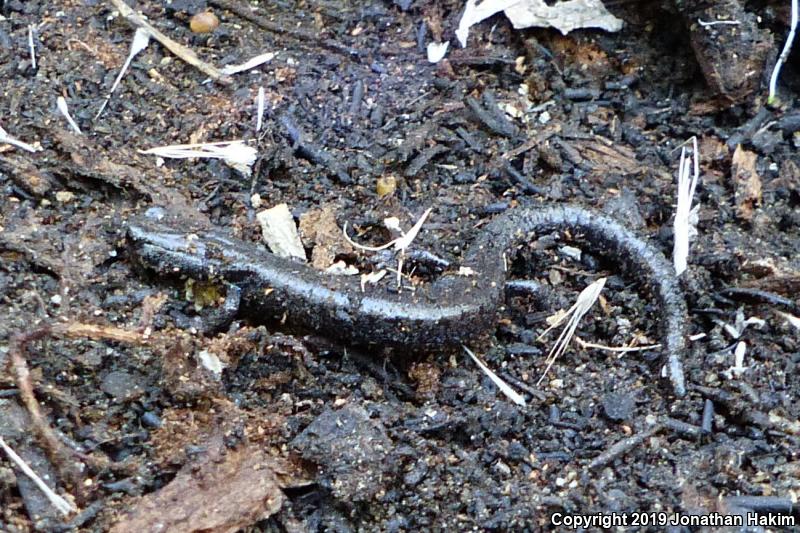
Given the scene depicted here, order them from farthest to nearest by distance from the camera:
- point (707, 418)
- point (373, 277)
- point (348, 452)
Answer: point (373, 277)
point (707, 418)
point (348, 452)

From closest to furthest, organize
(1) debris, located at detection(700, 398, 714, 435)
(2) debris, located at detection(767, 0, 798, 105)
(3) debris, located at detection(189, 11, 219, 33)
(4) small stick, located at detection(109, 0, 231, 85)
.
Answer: (1) debris, located at detection(700, 398, 714, 435), (2) debris, located at detection(767, 0, 798, 105), (4) small stick, located at detection(109, 0, 231, 85), (3) debris, located at detection(189, 11, 219, 33)

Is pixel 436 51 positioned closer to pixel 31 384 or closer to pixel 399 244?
pixel 399 244

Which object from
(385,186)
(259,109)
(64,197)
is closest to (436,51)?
(385,186)

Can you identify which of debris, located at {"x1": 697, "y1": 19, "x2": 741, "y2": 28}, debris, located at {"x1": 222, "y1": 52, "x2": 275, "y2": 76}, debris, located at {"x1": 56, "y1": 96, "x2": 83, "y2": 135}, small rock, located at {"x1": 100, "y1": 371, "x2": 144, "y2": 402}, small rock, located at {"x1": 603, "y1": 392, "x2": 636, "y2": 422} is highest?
debris, located at {"x1": 697, "y1": 19, "x2": 741, "y2": 28}

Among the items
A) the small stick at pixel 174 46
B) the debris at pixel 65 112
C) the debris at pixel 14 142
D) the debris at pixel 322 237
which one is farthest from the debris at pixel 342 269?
the debris at pixel 14 142

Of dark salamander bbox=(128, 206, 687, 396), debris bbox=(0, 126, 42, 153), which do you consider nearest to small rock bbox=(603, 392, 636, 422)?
dark salamander bbox=(128, 206, 687, 396)

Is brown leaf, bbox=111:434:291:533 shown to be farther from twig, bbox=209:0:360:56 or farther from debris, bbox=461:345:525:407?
twig, bbox=209:0:360:56

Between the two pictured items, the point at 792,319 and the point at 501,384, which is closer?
the point at 501,384
